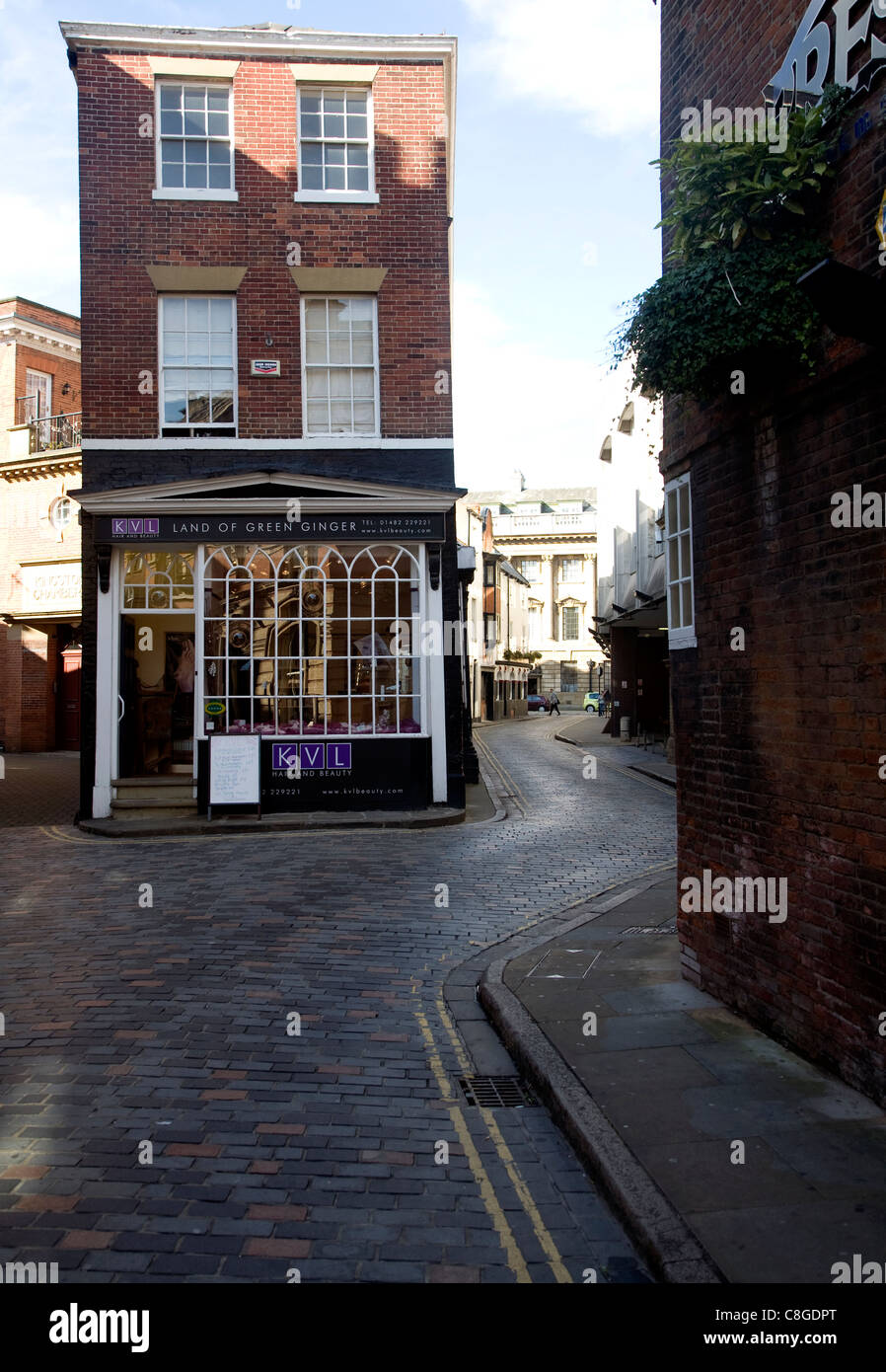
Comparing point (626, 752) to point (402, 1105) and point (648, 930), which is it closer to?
point (648, 930)

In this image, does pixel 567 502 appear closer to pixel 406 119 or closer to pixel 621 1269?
pixel 406 119

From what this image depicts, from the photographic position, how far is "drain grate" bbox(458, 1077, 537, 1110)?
5086 millimetres

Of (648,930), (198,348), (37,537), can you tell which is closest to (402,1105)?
(648,930)

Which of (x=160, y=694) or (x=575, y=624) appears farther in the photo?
(x=575, y=624)

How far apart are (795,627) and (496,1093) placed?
2889 millimetres

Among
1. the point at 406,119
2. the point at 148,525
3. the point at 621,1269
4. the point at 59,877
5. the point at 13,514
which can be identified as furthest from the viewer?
the point at 13,514

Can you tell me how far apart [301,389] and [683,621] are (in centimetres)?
1024

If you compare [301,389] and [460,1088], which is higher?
[301,389]

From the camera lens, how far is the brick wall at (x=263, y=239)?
15.1 meters

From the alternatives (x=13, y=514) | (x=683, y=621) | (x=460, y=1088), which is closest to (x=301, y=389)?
(x=683, y=621)

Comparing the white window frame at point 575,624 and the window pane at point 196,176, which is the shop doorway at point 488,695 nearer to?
the white window frame at point 575,624

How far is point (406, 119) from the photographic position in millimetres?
15656

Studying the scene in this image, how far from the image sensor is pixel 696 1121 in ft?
14.5

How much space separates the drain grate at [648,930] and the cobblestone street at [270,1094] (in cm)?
113
